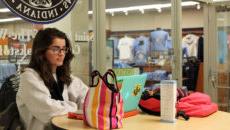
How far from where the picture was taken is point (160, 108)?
2.16m

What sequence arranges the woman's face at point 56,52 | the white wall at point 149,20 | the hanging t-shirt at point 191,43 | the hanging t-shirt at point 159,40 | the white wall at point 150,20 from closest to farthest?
the woman's face at point 56,52, the hanging t-shirt at point 159,40, the white wall at point 150,20, the white wall at point 149,20, the hanging t-shirt at point 191,43

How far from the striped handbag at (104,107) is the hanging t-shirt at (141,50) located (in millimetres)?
4172

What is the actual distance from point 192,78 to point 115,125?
489 centimetres

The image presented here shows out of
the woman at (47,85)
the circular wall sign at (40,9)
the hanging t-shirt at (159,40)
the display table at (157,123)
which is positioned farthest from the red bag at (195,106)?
the hanging t-shirt at (159,40)

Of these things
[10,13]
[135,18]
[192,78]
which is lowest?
[192,78]

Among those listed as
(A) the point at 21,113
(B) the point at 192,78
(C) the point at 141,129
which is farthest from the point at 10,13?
(B) the point at 192,78

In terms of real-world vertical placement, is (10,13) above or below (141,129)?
above

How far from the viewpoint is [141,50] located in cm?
689

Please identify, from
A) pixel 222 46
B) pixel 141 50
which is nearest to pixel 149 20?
pixel 141 50

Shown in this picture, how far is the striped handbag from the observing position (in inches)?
74.7

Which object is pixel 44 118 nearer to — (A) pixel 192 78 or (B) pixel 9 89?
(B) pixel 9 89

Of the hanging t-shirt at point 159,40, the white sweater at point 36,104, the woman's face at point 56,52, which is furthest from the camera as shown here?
the hanging t-shirt at point 159,40

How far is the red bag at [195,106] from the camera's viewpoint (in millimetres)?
2205

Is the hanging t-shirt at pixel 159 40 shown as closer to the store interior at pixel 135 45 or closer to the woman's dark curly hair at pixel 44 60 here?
the store interior at pixel 135 45
